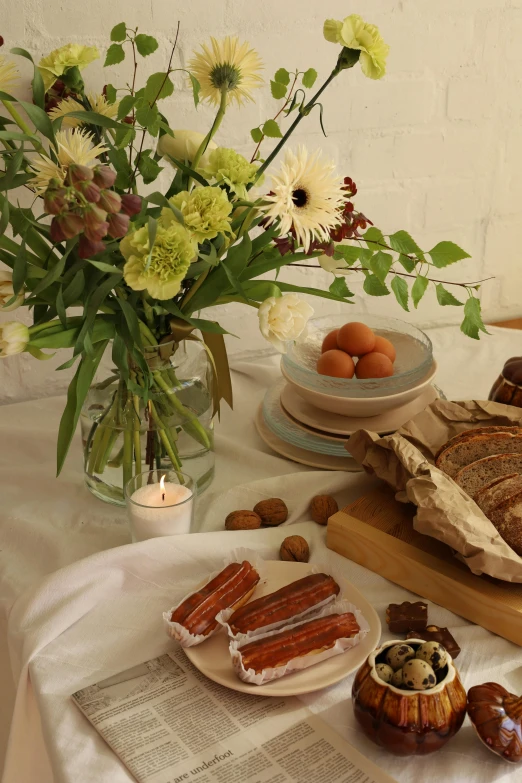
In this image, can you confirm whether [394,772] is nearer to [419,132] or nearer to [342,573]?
→ [342,573]

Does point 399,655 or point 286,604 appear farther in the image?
point 286,604

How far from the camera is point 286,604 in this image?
839mm

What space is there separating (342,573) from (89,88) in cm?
83

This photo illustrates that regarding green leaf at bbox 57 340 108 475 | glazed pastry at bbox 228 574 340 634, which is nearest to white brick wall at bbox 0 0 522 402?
green leaf at bbox 57 340 108 475

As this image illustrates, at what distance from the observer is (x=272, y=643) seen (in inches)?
31.2

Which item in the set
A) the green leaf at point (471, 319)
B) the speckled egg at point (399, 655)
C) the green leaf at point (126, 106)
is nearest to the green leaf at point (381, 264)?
the green leaf at point (471, 319)

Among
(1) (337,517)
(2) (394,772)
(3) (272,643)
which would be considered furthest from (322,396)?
(2) (394,772)

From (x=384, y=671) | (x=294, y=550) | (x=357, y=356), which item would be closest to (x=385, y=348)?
(x=357, y=356)

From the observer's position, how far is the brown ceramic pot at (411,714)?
680 millimetres

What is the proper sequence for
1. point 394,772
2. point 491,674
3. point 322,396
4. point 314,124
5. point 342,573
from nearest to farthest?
point 394,772
point 491,674
point 342,573
point 322,396
point 314,124

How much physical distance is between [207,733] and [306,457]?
1.68ft

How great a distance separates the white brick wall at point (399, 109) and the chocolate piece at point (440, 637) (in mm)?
833

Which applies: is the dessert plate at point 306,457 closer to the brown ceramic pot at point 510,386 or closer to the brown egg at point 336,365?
the brown egg at point 336,365

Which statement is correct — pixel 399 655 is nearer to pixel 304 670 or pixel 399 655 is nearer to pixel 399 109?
pixel 304 670
